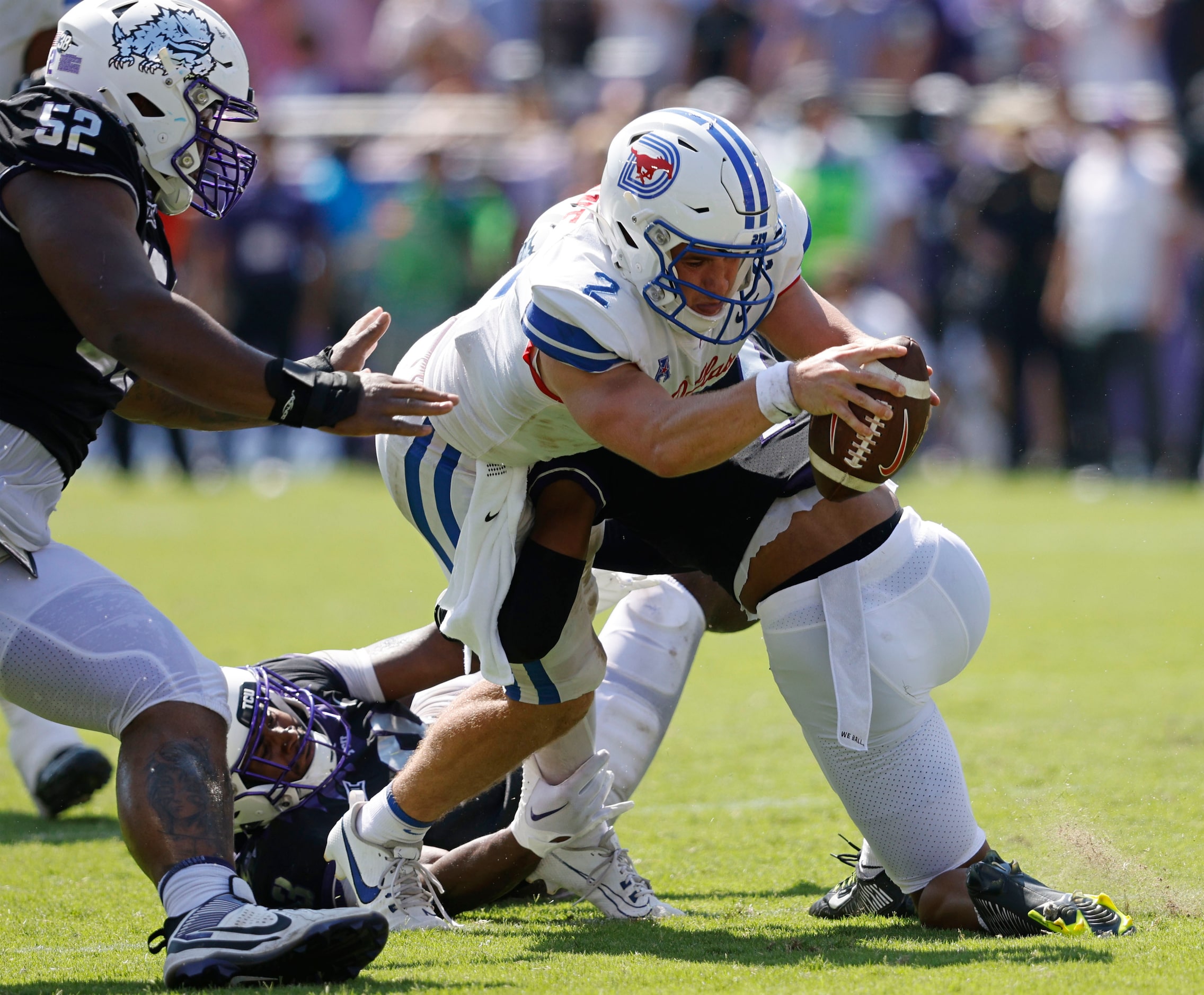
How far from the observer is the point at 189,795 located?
3117mm

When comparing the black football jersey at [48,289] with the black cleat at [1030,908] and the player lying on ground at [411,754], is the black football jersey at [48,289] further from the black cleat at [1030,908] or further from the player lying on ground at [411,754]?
the black cleat at [1030,908]

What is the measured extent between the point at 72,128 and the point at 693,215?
4.03ft

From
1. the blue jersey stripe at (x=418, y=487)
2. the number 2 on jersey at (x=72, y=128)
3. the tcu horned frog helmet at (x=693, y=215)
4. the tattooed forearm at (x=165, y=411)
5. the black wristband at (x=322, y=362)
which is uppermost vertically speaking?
the number 2 on jersey at (x=72, y=128)

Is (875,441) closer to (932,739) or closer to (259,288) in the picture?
(932,739)

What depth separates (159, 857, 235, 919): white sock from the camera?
303cm

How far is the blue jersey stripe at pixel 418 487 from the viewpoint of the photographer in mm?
3883

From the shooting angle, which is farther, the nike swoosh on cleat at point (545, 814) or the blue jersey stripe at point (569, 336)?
the nike swoosh on cleat at point (545, 814)

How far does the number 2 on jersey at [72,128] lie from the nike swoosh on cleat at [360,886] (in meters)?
1.65

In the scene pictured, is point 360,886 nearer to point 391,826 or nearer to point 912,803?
point 391,826

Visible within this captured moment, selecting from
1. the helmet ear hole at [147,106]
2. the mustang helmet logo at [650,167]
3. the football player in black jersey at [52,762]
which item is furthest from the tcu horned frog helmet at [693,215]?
the football player in black jersey at [52,762]

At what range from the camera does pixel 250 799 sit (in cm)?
397

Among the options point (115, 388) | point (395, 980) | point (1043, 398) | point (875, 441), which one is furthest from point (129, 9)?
point (1043, 398)

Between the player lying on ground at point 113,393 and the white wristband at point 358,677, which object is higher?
the player lying on ground at point 113,393

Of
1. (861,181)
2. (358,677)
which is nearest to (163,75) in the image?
(358,677)
